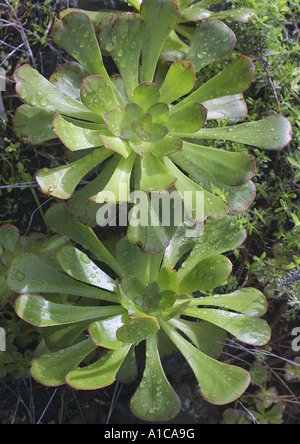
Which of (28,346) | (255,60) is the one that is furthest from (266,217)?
(28,346)

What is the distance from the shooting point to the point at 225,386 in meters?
1.48

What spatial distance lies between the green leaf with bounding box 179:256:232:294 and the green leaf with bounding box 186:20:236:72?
2.55ft

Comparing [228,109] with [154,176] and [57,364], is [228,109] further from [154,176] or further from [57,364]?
[57,364]

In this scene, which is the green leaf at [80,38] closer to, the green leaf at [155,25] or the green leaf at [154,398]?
the green leaf at [155,25]

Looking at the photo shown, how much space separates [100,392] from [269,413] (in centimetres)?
81

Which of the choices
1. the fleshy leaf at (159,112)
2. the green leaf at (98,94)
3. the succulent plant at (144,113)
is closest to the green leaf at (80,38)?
the succulent plant at (144,113)

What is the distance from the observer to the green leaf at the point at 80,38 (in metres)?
1.54

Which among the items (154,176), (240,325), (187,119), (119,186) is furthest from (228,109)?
(240,325)

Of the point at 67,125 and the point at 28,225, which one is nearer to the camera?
the point at 67,125

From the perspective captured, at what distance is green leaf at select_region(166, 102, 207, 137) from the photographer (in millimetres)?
1497

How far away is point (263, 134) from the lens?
5.27 feet

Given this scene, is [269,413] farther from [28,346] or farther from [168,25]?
[168,25]

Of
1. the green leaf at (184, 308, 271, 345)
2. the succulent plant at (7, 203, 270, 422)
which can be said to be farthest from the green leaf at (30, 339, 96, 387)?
the green leaf at (184, 308, 271, 345)

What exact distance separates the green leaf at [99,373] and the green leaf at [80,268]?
0.26 metres
